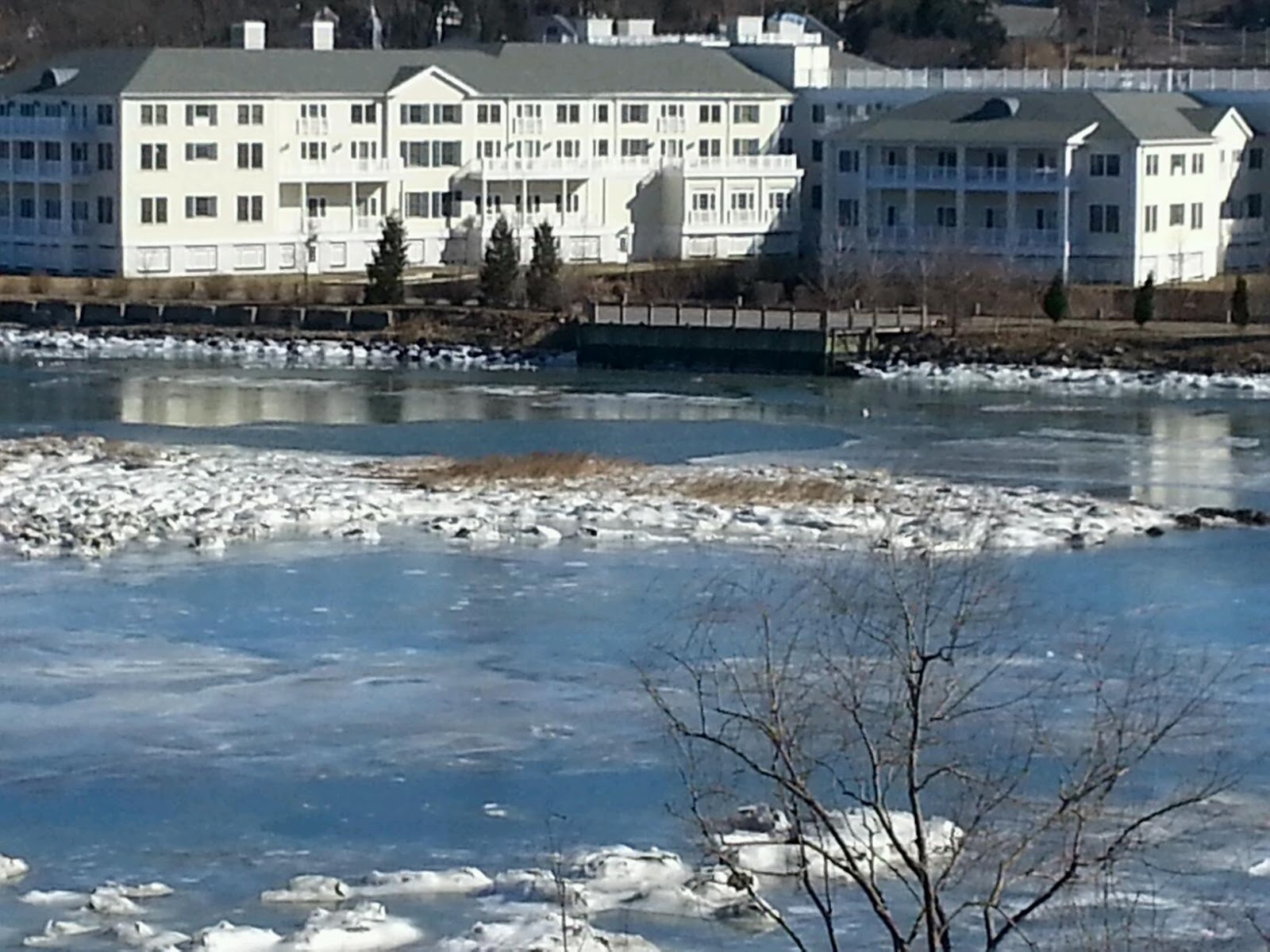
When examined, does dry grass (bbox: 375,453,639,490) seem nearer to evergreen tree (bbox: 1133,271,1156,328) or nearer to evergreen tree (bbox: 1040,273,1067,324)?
evergreen tree (bbox: 1040,273,1067,324)

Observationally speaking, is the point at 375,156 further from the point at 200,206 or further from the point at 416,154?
the point at 200,206

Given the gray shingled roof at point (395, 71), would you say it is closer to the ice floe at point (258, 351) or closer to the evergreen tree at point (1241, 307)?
the ice floe at point (258, 351)

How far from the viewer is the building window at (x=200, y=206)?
45.4m

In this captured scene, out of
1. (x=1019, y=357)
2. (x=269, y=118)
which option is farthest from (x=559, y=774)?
(x=269, y=118)

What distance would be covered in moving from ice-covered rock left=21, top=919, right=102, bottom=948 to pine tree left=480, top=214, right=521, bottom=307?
3063cm

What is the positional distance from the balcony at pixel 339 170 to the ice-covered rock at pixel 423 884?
35.1 m

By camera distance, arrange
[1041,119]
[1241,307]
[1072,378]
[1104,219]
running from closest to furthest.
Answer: [1072,378], [1241,307], [1104,219], [1041,119]

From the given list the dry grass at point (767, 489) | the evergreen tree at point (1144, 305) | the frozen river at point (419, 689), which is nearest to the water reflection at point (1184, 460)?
the frozen river at point (419, 689)

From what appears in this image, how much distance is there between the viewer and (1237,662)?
16484 millimetres

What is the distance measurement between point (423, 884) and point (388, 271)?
3012 cm

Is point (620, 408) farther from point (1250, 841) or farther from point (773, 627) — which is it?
point (1250, 841)

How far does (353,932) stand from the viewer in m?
11.1

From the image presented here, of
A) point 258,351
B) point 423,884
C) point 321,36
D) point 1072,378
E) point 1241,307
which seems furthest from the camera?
point 321,36

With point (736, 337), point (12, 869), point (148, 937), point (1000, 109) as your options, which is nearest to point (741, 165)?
point (1000, 109)
